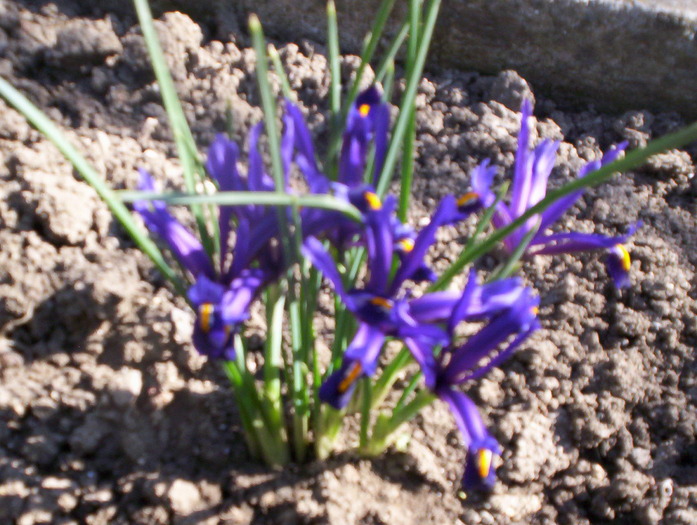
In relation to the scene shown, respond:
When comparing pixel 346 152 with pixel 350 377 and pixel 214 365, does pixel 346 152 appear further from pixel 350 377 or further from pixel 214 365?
pixel 214 365

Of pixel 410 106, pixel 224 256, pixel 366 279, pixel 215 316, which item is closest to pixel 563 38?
pixel 410 106

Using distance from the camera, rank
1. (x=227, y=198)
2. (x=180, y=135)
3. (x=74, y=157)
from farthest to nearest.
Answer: (x=180, y=135)
(x=74, y=157)
(x=227, y=198)

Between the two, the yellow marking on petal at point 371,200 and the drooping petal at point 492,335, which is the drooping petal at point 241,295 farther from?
the drooping petal at point 492,335

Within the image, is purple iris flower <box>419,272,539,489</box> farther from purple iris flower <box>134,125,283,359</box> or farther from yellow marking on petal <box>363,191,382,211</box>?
purple iris flower <box>134,125,283,359</box>

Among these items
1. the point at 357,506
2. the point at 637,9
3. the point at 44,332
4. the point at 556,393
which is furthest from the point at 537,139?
the point at 44,332

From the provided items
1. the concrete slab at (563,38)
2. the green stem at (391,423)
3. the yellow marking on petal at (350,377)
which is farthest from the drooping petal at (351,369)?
the concrete slab at (563,38)

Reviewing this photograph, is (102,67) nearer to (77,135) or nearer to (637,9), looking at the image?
(77,135)
